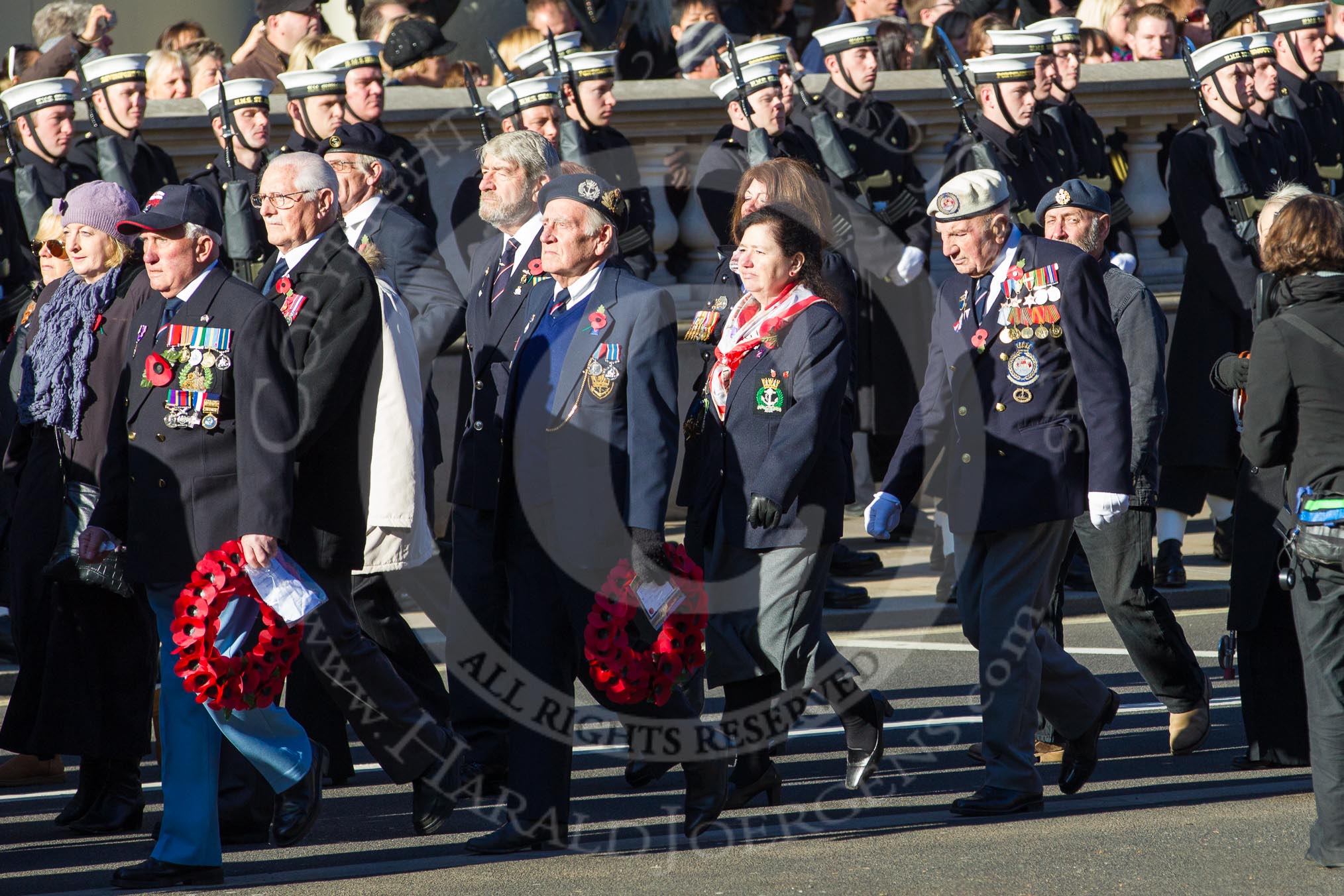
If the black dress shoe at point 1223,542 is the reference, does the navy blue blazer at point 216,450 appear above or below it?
above

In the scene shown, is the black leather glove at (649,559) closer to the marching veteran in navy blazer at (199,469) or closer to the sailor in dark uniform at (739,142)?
the marching veteran in navy blazer at (199,469)

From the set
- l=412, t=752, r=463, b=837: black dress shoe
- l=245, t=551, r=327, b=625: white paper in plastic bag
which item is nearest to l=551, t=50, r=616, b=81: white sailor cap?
l=412, t=752, r=463, b=837: black dress shoe

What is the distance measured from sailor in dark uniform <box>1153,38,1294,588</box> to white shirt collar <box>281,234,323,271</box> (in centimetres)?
542

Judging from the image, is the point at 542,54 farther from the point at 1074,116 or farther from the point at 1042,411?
the point at 1042,411

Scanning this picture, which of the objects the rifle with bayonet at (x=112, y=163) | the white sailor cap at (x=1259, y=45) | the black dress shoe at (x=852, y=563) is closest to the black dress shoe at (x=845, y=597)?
the black dress shoe at (x=852, y=563)

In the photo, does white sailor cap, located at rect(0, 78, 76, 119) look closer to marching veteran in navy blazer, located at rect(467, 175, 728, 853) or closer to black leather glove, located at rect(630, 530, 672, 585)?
marching veteran in navy blazer, located at rect(467, 175, 728, 853)

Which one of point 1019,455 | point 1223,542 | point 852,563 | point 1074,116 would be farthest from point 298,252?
point 1223,542

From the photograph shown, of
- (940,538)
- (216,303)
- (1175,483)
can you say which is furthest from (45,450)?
(1175,483)

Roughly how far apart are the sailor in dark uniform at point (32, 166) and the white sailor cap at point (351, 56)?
1163mm

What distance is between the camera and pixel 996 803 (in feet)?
20.6

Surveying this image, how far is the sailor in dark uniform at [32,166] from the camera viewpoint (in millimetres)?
9281

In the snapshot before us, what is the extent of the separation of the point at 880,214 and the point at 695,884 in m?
5.87

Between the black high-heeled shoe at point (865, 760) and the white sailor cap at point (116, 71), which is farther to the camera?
the white sailor cap at point (116, 71)

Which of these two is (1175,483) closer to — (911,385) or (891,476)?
(911,385)
